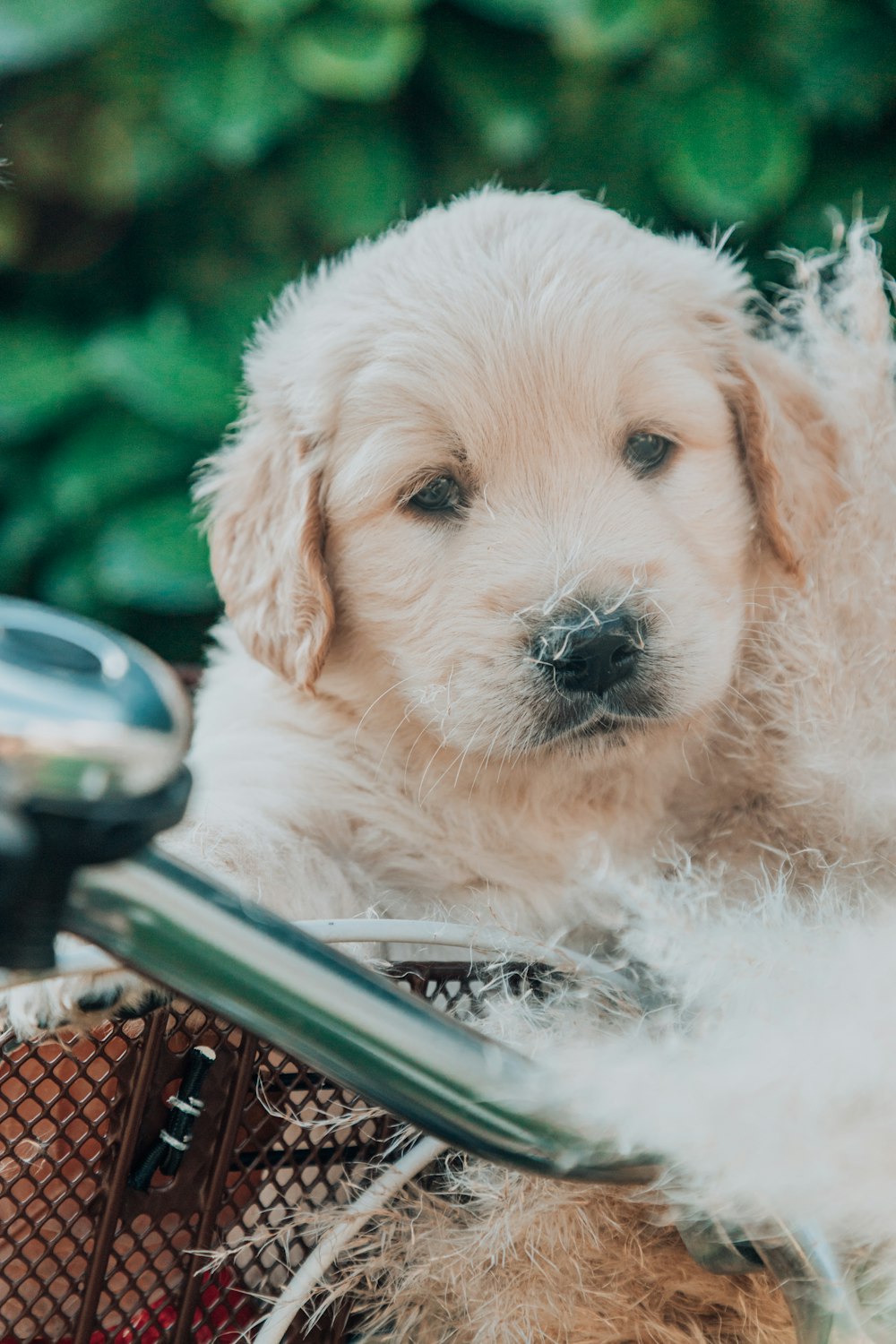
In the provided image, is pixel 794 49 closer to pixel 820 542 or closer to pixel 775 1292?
pixel 820 542

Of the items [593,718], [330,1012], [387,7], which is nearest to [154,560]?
[387,7]

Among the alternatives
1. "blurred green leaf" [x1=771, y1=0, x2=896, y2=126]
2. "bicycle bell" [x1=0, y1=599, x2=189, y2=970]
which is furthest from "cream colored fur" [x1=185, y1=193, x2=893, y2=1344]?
"blurred green leaf" [x1=771, y1=0, x2=896, y2=126]

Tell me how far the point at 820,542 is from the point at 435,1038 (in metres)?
0.98

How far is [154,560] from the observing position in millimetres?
3254

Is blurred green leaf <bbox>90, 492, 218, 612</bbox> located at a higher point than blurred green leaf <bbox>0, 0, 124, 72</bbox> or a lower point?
lower

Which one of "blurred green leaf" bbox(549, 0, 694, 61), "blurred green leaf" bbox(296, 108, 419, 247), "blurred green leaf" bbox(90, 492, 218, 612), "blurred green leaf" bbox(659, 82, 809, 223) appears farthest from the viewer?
"blurred green leaf" bbox(90, 492, 218, 612)

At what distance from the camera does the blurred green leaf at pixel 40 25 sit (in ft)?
9.41

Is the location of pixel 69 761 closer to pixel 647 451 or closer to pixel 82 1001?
pixel 82 1001

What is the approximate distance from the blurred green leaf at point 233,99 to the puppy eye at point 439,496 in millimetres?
1697

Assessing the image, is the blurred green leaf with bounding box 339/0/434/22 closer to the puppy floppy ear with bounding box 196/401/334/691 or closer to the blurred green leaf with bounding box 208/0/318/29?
the blurred green leaf with bounding box 208/0/318/29

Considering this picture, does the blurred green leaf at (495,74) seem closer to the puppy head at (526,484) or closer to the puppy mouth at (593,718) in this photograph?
the puppy head at (526,484)

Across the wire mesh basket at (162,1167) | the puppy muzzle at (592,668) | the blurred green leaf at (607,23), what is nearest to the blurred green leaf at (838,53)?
the blurred green leaf at (607,23)

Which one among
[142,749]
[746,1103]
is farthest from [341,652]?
[142,749]

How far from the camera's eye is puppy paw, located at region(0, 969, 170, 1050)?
111cm
